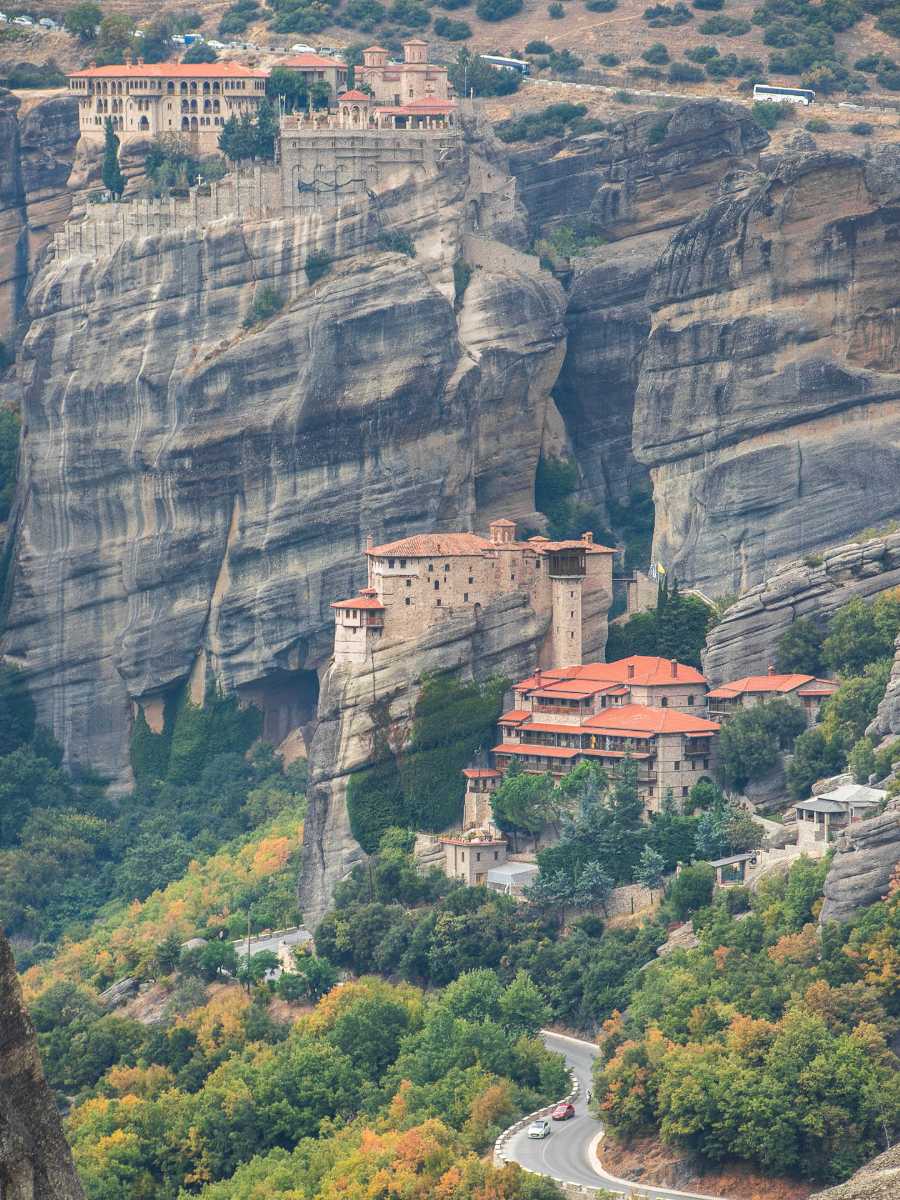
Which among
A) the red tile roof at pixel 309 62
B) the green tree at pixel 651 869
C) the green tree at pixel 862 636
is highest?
the red tile roof at pixel 309 62

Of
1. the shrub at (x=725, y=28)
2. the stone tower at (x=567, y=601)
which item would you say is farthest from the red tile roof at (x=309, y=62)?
the stone tower at (x=567, y=601)

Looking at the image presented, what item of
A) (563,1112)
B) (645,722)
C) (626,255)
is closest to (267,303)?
(626,255)

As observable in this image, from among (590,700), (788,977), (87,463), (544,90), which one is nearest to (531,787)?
(590,700)

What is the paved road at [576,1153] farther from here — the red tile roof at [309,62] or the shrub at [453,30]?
the shrub at [453,30]

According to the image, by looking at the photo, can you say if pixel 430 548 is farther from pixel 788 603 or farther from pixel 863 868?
pixel 863 868

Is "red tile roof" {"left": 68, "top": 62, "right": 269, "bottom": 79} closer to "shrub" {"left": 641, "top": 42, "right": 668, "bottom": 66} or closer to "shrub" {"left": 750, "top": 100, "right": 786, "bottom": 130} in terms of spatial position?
"shrub" {"left": 750, "top": 100, "right": 786, "bottom": 130}

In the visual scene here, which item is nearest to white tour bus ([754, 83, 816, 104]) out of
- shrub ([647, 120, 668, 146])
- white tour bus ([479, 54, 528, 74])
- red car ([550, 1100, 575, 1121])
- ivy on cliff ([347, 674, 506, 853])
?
white tour bus ([479, 54, 528, 74])
